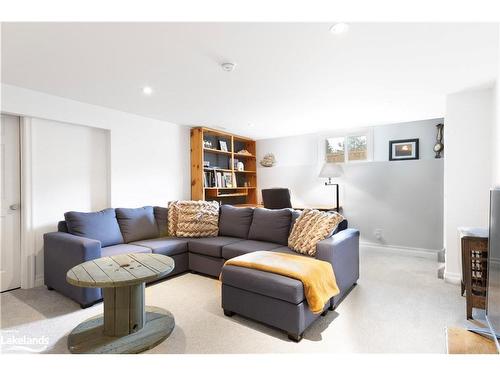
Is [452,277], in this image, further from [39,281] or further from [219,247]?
[39,281]

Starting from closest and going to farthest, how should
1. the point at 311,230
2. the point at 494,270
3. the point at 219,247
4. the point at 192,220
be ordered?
1. the point at 494,270
2. the point at 311,230
3. the point at 219,247
4. the point at 192,220

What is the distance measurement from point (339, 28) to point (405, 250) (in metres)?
3.82

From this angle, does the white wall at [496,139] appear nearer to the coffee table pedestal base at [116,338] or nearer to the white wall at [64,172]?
the coffee table pedestal base at [116,338]

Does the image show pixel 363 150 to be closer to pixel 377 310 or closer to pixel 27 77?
pixel 377 310

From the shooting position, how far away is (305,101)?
3.29 m

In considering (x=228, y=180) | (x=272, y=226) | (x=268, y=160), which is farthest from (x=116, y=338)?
(x=268, y=160)

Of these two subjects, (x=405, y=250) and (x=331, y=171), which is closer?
(x=405, y=250)

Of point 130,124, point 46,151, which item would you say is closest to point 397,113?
point 130,124

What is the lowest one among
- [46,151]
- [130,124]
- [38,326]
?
[38,326]

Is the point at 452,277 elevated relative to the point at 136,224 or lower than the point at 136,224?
lower

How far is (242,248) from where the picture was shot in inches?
117

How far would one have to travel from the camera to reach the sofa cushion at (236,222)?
3521 millimetres

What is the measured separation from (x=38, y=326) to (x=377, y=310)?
9.01 feet

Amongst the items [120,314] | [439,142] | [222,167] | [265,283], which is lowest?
[120,314]
